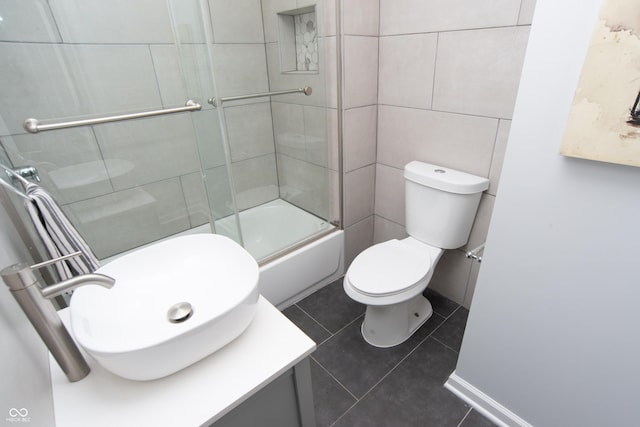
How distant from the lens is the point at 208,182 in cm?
166

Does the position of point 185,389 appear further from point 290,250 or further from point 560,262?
point 290,250

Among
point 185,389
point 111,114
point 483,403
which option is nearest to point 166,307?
point 185,389

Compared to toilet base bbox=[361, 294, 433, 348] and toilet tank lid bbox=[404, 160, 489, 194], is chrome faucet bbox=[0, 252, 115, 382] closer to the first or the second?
toilet base bbox=[361, 294, 433, 348]

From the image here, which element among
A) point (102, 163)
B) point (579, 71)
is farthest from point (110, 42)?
point (579, 71)

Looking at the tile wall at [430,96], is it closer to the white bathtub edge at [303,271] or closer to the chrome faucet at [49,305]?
the white bathtub edge at [303,271]

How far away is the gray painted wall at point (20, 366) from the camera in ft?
1.73

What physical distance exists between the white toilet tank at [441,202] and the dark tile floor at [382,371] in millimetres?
515

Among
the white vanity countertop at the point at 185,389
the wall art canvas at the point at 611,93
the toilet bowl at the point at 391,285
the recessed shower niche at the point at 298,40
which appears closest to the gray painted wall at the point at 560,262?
the wall art canvas at the point at 611,93

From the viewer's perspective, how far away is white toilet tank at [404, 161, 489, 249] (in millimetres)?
1494

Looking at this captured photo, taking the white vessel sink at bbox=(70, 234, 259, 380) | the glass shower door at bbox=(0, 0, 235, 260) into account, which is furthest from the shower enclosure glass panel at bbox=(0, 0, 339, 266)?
the white vessel sink at bbox=(70, 234, 259, 380)

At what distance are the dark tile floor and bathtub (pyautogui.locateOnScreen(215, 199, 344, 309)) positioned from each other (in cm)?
15

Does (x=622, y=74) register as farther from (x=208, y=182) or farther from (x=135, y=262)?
(x=208, y=182)

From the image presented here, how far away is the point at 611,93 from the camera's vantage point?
2.35ft

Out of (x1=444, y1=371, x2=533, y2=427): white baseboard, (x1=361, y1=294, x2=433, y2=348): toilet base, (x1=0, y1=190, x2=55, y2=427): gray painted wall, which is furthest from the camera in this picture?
(x1=361, y1=294, x2=433, y2=348): toilet base
